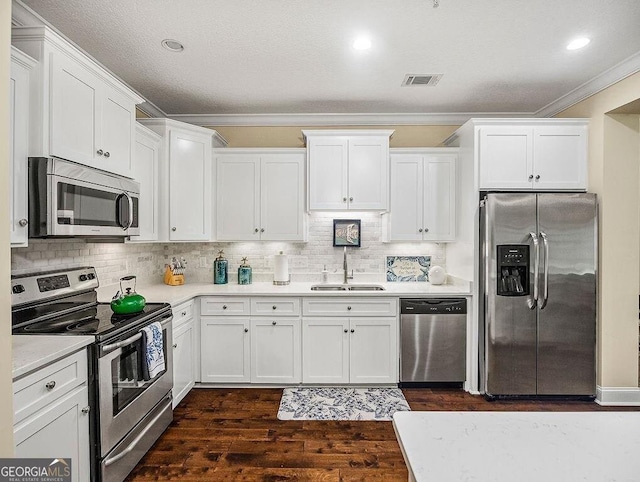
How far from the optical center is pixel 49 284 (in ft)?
7.75

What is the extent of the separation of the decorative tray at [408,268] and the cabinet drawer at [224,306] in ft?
5.31

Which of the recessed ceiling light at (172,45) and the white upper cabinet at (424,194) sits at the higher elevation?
the recessed ceiling light at (172,45)

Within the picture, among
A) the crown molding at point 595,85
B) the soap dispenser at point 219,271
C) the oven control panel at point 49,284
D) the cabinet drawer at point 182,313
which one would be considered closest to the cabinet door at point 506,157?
the crown molding at point 595,85

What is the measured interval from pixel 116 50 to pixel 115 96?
438mm

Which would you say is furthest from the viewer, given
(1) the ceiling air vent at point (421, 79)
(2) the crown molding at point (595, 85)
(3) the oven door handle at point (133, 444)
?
(1) the ceiling air vent at point (421, 79)

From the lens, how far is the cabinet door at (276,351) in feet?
11.5

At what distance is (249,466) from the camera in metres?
2.34

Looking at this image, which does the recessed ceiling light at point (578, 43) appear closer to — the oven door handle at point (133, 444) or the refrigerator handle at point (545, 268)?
the refrigerator handle at point (545, 268)

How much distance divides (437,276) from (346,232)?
106cm

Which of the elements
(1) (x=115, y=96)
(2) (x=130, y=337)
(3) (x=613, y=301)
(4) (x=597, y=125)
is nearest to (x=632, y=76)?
(4) (x=597, y=125)

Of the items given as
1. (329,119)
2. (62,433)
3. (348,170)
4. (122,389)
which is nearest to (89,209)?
(122,389)

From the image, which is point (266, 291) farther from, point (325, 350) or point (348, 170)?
point (348, 170)

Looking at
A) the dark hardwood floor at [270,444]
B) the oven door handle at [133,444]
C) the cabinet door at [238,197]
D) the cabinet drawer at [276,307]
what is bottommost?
the dark hardwood floor at [270,444]

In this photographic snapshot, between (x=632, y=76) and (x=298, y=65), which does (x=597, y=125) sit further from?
(x=298, y=65)
